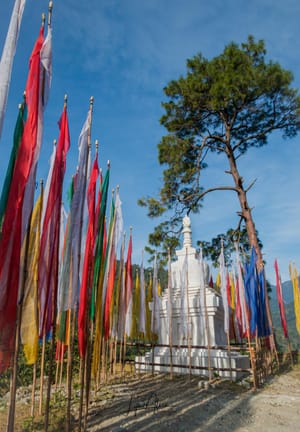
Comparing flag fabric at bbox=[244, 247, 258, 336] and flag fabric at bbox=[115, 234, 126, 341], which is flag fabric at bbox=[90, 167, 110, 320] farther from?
flag fabric at bbox=[244, 247, 258, 336]

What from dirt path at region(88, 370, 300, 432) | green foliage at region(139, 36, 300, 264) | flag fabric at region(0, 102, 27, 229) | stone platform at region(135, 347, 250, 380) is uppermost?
green foliage at region(139, 36, 300, 264)

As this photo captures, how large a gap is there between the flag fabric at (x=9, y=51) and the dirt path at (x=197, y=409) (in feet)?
16.4

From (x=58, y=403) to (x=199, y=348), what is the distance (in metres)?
5.06

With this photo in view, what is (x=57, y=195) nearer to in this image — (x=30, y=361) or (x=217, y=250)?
(x=30, y=361)

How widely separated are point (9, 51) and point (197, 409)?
23.7ft

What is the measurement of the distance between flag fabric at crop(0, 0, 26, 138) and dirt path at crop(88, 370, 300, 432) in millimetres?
5001

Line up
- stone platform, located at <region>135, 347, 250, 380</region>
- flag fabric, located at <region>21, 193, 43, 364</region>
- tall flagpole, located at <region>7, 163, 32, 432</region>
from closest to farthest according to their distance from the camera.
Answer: tall flagpole, located at <region>7, 163, 32, 432</region>, flag fabric, located at <region>21, 193, 43, 364</region>, stone platform, located at <region>135, 347, 250, 380</region>

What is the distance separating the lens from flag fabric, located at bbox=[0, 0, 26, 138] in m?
4.14

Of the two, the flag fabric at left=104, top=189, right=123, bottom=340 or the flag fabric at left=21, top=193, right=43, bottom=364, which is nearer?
the flag fabric at left=21, top=193, right=43, bottom=364

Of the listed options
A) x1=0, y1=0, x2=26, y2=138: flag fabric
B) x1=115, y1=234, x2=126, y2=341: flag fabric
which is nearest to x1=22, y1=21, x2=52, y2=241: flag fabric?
x1=0, y1=0, x2=26, y2=138: flag fabric

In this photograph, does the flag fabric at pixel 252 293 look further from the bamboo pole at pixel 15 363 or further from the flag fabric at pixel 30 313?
the bamboo pole at pixel 15 363

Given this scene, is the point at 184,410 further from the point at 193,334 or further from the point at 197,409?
the point at 193,334

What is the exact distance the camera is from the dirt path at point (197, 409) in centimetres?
534

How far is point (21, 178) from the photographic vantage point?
14.5 ft
